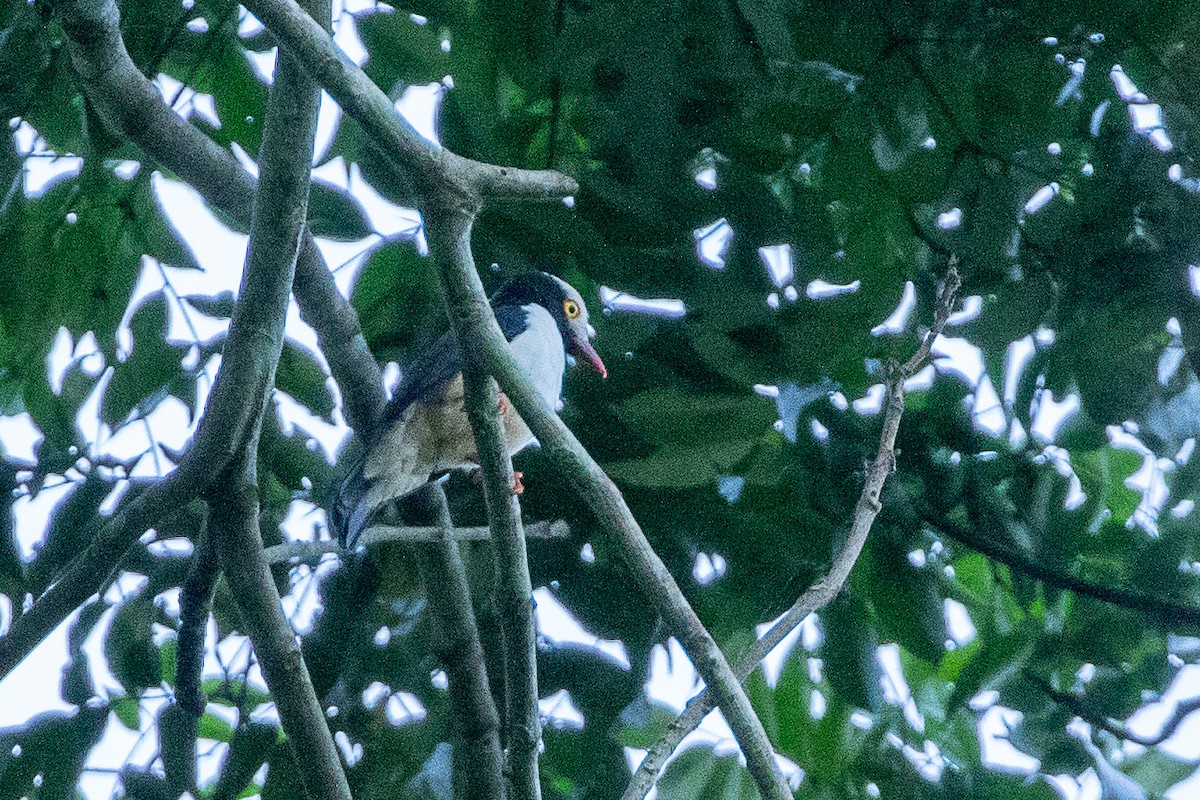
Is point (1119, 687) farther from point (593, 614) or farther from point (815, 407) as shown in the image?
point (593, 614)

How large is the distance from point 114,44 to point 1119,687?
2168 millimetres

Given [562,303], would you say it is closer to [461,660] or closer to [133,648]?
[461,660]

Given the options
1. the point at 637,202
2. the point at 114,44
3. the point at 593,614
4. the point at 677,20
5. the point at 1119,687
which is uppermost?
the point at 114,44

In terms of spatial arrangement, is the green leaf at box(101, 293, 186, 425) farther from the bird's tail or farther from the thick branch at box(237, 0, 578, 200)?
the thick branch at box(237, 0, 578, 200)

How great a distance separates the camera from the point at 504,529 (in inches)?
74.2

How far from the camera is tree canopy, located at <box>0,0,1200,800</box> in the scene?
2.30 metres

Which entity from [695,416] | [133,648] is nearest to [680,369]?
[695,416]

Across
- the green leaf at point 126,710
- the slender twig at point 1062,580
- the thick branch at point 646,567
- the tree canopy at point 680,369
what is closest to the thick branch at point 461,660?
the tree canopy at point 680,369

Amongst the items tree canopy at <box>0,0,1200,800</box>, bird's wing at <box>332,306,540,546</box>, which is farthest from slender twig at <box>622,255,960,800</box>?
bird's wing at <box>332,306,540,546</box>

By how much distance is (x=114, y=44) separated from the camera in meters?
2.38

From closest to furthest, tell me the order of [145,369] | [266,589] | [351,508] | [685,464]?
1. [685,464]
2. [266,589]
3. [145,369]
4. [351,508]

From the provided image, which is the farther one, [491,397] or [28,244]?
[28,244]

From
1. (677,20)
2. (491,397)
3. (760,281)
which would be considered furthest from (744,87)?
(491,397)

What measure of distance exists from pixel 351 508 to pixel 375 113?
115 cm
